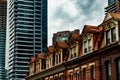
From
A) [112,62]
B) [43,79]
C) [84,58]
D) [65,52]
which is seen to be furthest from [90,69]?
[43,79]

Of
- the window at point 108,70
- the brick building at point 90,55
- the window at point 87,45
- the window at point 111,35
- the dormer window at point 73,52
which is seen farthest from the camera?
the dormer window at point 73,52

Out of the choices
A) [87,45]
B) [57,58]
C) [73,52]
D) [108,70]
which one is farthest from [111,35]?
[57,58]

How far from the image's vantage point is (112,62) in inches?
1892

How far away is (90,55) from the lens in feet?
173

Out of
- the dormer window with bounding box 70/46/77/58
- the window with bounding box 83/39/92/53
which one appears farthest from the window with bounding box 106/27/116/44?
the dormer window with bounding box 70/46/77/58

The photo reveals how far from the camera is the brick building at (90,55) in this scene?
4809cm

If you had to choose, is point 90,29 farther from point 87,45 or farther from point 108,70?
point 108,70

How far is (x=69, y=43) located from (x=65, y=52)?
9.37ft

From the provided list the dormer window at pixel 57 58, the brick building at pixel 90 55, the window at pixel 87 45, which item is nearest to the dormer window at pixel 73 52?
the brick building at pixel 90 55

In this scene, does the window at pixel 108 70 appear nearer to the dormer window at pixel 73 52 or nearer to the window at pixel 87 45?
the window at pixel 87 45

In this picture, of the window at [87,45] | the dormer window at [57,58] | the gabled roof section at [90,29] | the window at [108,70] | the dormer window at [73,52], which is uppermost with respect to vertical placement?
the gabled roof section at [90,29]

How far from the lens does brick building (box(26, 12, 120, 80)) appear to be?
48094mm

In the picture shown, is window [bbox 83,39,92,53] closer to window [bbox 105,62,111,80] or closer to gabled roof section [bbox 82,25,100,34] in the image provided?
gabled roof section [bbox 82,25,100,34]

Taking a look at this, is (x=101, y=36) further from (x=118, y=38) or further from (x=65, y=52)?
(x=65, y=52)
